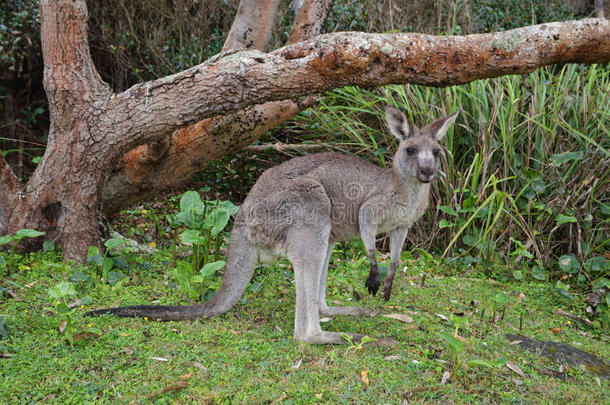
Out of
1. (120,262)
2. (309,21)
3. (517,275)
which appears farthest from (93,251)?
(517,275)

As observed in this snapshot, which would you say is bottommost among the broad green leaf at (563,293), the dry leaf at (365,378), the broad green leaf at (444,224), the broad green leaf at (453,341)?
the dry leaf at (365,378)

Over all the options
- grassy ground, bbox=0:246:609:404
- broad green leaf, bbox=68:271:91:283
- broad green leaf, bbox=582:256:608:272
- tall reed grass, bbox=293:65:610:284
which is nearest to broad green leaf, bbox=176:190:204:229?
grassy ground, bbox=0:246:609:404

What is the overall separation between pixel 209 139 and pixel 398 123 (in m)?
1.88

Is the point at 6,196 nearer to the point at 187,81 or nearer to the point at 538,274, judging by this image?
the point at 187,81

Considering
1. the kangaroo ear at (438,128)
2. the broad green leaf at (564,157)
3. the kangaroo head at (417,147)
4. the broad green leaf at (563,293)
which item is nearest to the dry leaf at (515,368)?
the kangaroo head at (417,147)

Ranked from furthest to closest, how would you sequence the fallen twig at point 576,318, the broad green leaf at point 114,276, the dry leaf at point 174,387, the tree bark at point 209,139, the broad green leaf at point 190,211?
the tree bark at point 209,139 < the fallen twig at point 576,318 < the broad green leaf at point 190,211 < the broad green leaf at point 114,276 < the dry leaf at point 174,387

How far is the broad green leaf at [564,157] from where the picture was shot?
4922 millimetres

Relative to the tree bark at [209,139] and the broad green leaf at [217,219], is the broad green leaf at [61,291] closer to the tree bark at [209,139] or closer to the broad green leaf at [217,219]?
the broad green leaf at [217,219]

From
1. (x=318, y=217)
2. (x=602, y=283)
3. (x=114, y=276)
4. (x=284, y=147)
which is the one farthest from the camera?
(x=284, y=147)

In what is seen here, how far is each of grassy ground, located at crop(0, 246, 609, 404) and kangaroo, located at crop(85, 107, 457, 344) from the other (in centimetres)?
14

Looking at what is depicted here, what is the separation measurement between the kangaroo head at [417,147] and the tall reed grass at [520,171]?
1223 millimetres

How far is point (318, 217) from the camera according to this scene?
3568mm

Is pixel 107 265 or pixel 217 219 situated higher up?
pixel 217 219

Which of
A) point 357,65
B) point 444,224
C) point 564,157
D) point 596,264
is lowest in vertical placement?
point 596,264
